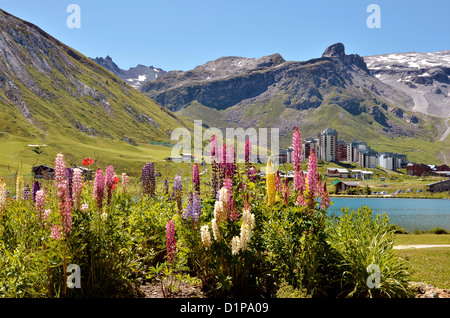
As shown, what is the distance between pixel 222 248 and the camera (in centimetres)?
682

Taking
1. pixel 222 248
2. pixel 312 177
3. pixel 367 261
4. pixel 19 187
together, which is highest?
pixel 312 177

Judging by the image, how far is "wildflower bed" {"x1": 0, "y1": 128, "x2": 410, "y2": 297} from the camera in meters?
6.21

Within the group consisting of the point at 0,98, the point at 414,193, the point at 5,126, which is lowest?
the point at 414,193

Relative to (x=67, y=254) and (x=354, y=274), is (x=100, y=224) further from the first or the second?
(x=354, y=274)

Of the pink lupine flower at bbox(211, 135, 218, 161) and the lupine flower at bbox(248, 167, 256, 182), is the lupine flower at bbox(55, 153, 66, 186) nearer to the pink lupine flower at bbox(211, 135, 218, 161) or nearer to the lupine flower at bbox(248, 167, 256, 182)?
the pink lupine flower at bbox(211, 135, 218, 161)

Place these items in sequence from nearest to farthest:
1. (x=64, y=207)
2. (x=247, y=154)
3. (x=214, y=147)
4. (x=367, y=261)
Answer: (x=64, y=207) → (x=367, y=261) → (x=247, y=154) → (x=214, y=147)

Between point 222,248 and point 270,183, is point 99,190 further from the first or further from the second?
point 270,183

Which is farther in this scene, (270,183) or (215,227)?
(270,183)

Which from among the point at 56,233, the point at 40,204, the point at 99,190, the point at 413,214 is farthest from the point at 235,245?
the point at 413,214

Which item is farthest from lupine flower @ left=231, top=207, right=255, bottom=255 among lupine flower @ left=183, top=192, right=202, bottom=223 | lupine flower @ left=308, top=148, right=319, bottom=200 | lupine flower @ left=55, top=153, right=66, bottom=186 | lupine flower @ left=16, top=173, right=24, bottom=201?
lupine flower @ left=16, top=173, right=24, bottom=201
